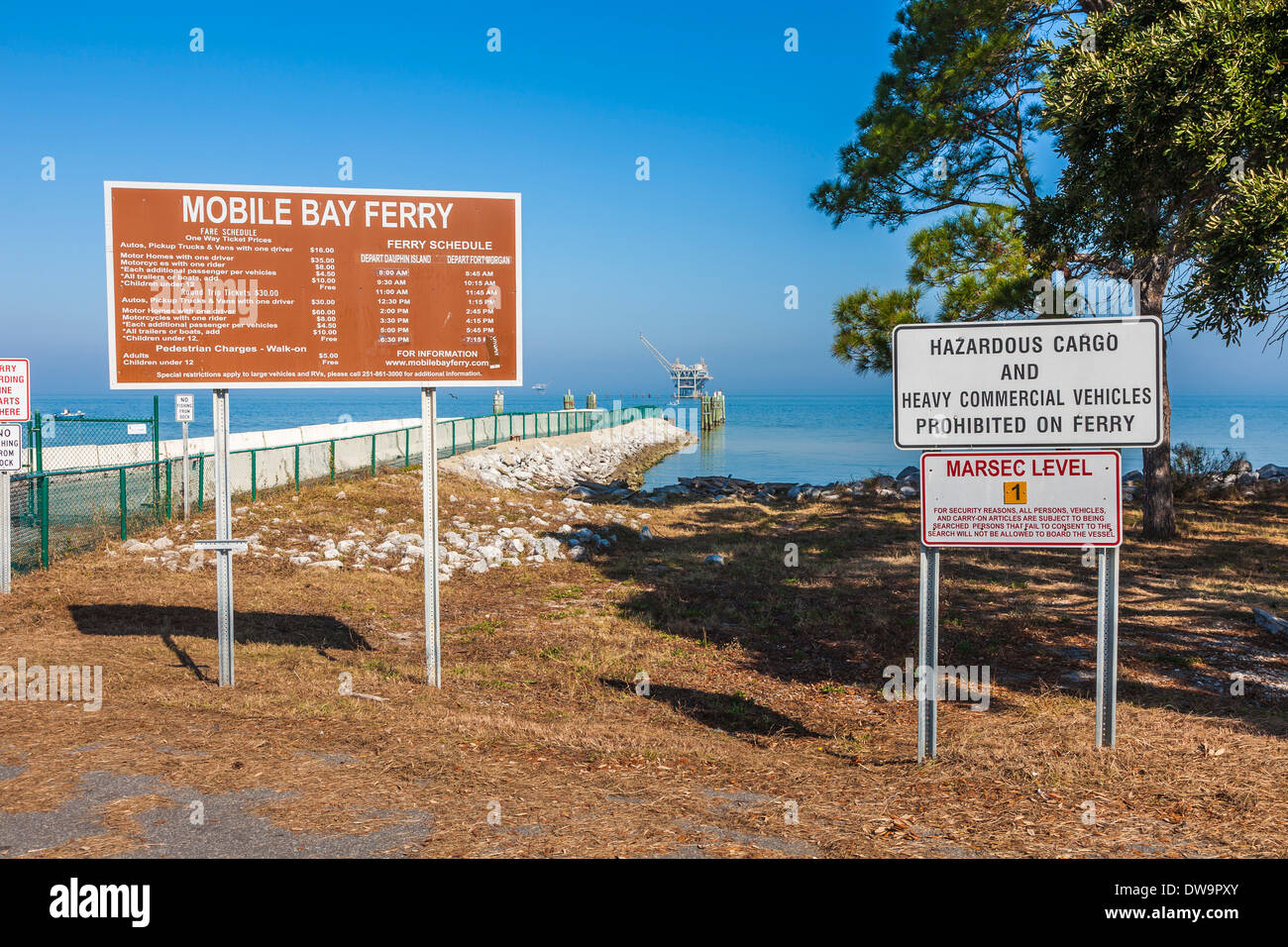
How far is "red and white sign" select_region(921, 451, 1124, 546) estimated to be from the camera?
5.80 meters

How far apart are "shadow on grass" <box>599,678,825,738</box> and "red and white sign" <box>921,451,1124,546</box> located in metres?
2.13

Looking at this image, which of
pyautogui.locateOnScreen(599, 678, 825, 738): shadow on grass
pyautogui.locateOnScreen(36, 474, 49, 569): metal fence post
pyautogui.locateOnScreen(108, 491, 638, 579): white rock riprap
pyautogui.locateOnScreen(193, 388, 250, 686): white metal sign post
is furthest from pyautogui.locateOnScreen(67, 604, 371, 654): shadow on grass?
pyautogui.locateOnScreen(599, 678, 825, 738): shadow on grass

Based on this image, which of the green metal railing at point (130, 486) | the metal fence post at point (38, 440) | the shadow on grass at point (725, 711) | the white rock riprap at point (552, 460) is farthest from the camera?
the white rock riprap at point (552, 460)

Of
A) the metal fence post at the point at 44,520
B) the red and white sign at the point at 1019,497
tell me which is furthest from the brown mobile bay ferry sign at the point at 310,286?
the metal fence post at the point at 44,520

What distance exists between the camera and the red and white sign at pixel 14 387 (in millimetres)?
11367

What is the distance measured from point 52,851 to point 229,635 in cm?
365

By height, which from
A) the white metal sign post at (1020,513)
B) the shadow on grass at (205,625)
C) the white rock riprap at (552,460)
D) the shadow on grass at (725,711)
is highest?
the white metal sign post at (1020,513)

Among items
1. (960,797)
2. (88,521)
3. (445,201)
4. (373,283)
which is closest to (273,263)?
(373,283)

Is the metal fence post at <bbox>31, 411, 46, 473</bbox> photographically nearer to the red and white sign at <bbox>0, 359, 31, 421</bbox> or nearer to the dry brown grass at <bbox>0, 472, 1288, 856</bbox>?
the dry brown grass at <bbox>0, 472, 1288, 856</bbox>

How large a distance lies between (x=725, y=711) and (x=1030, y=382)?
11.9 feet

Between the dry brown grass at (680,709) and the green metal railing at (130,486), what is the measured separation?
110 cm

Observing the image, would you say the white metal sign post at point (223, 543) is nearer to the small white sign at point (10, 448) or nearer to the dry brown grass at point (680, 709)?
the dry brown grass at point (680, 709)

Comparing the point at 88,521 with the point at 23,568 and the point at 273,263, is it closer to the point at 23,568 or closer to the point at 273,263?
the point at 23,568

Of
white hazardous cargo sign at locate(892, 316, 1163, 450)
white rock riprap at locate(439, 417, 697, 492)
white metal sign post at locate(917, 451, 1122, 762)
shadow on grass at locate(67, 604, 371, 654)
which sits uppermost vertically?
white hazardous cargo sign at locate(892, 316, 1163, 450)
